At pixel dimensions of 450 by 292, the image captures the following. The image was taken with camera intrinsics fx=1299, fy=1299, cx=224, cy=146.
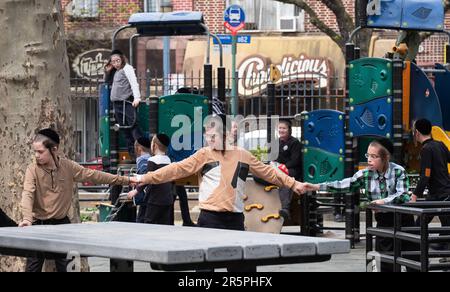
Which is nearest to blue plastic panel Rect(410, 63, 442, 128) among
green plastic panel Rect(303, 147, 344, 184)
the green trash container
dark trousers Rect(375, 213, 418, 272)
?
green plastic panel Rect(303, 147, 344, 184)

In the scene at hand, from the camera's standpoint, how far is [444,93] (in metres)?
18.9

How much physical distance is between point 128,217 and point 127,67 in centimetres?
260

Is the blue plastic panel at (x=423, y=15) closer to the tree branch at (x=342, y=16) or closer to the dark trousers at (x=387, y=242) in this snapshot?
the dark trousers at (x=387, y=242)

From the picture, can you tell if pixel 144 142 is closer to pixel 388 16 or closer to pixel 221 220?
pixel 388 16

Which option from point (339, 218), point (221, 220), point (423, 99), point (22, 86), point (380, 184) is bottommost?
point (339, 218)

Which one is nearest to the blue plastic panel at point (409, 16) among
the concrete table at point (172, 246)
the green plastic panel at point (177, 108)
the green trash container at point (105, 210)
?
the green plastic panel at point (177, 108)

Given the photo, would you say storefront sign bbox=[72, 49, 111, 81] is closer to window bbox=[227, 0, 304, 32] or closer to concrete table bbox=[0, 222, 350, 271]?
window bbox=[227, 0, 304, 32]

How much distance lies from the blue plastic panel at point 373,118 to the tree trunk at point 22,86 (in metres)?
5.74

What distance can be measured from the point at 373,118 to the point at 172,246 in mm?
10108

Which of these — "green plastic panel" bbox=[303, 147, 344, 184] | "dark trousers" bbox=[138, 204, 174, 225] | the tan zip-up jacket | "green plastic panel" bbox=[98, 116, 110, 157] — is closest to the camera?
the tan zip-up jacket

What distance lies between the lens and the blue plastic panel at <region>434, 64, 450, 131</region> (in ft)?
61.7

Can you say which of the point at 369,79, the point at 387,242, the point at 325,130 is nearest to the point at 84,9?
the point at 325,130

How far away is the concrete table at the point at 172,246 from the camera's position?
7254mm

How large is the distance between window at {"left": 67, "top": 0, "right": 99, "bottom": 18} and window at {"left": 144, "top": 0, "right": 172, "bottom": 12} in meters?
1.72
